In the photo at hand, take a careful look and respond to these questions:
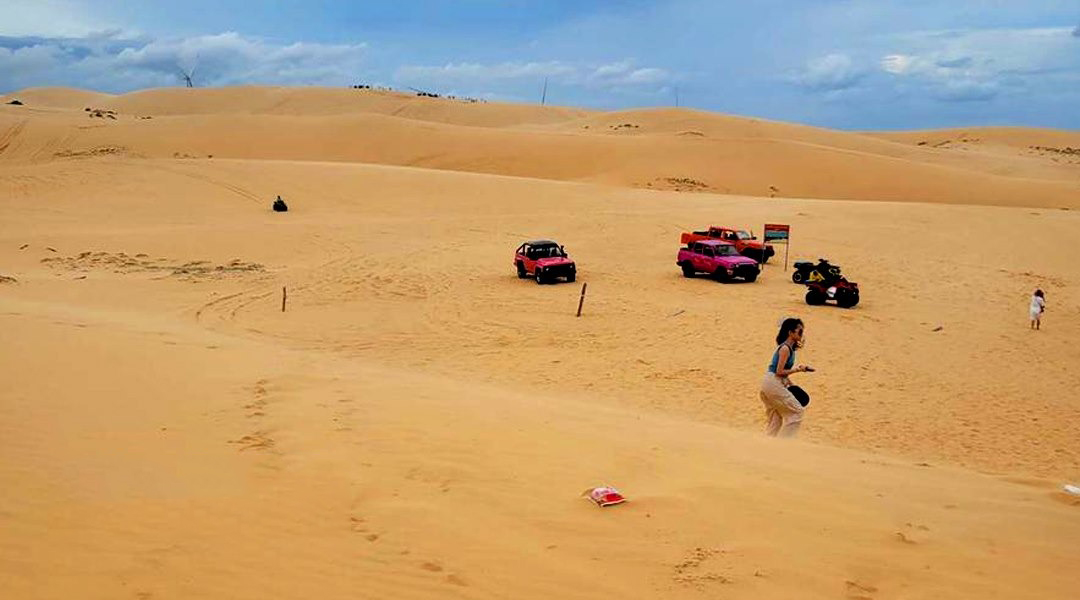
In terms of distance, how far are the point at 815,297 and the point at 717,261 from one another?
3566 mm

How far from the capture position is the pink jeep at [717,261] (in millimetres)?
23859

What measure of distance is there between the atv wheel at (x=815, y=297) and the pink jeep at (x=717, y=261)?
3028mm

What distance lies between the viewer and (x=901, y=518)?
6258 millimetres

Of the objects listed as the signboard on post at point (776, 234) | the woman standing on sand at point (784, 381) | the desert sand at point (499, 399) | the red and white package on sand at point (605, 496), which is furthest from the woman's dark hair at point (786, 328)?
the signboard on post at point (776, 234)

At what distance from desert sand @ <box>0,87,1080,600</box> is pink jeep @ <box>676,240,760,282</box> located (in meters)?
0.69

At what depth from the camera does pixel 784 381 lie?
9734mm

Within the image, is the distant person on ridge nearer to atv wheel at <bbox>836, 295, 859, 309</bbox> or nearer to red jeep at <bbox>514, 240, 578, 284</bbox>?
red jeep at <bbox>514, 240, 578, 284</bbox>

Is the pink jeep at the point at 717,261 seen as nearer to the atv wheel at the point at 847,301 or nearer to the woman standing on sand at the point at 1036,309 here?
the atv wheel at the point at 847,301

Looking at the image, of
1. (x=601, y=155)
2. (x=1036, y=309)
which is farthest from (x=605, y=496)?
(x=601, y=155)

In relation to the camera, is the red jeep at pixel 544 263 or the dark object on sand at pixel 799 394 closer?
the dark object on sand at pixel 799 394

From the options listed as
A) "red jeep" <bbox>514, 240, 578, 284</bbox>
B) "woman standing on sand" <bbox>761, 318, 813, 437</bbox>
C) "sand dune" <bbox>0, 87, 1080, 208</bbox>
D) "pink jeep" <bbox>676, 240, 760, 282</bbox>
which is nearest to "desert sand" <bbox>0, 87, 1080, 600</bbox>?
"woman standing on sand" <bbox>761, 318, 813, 437</bbox>

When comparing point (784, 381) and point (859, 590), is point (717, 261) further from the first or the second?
point (859, 590)

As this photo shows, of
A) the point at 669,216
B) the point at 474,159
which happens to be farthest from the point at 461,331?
the point at 474,159

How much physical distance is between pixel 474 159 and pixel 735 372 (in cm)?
4626
